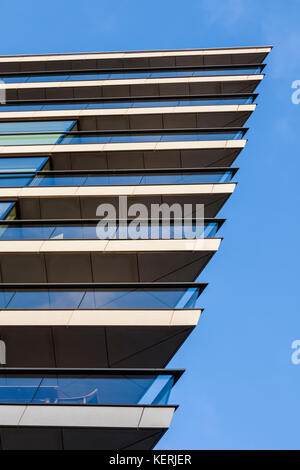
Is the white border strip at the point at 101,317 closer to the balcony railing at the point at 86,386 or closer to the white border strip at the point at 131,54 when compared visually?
the balcony railing at the point at 86,386

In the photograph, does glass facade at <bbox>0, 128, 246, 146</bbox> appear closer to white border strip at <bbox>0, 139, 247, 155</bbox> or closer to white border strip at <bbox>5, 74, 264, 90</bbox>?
white border strip at <bbox>0, 139, 247, 155</bbox>

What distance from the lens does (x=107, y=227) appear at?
15188 millimetres

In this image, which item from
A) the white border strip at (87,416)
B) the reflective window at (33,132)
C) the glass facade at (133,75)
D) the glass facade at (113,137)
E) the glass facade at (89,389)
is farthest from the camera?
the glass facade at (133,75)

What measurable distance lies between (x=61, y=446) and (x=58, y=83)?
60.5 feet

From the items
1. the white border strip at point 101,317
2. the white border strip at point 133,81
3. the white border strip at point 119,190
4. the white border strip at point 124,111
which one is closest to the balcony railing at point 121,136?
the white border strip at point 124,111

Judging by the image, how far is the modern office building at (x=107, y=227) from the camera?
10375mm

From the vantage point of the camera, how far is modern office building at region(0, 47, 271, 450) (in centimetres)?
1038

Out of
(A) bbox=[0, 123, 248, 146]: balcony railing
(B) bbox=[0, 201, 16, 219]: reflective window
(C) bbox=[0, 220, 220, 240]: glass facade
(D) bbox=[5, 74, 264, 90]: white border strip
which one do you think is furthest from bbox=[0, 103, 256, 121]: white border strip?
(C) bbox=[0, 220, 220, 240]: glass facade

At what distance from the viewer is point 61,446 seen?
33.2 feet

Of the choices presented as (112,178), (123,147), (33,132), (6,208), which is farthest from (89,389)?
(33,132)
